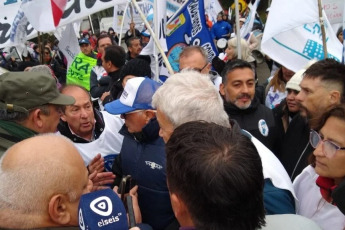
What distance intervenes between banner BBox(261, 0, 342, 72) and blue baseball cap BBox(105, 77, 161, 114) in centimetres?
167

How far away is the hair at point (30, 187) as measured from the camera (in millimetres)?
1262

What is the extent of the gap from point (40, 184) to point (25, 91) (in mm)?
919

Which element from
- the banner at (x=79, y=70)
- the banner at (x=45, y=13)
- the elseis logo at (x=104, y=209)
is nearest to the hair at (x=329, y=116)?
the elseis logo at (x=104, y=209)

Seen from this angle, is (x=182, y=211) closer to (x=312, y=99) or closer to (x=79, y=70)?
(x=312, y=99)

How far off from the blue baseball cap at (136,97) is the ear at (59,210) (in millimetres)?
873

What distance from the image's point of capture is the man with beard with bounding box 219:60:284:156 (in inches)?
109

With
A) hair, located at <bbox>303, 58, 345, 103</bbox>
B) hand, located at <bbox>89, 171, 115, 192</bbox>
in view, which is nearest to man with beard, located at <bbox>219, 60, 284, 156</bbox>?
hair, located at <bbox>303, 58, 345, 103</bbox>

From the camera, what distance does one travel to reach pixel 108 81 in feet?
15.2

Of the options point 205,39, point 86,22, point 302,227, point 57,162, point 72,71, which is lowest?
point 86,22

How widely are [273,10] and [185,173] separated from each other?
2.80m

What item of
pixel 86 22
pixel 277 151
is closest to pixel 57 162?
pixel 277 151

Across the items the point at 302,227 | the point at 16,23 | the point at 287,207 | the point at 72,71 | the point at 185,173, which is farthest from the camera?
the point at 72,71

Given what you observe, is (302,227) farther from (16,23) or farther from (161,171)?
(16,23)

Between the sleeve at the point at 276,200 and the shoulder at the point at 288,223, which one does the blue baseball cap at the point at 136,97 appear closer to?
the sleeve at the point at 276,200
